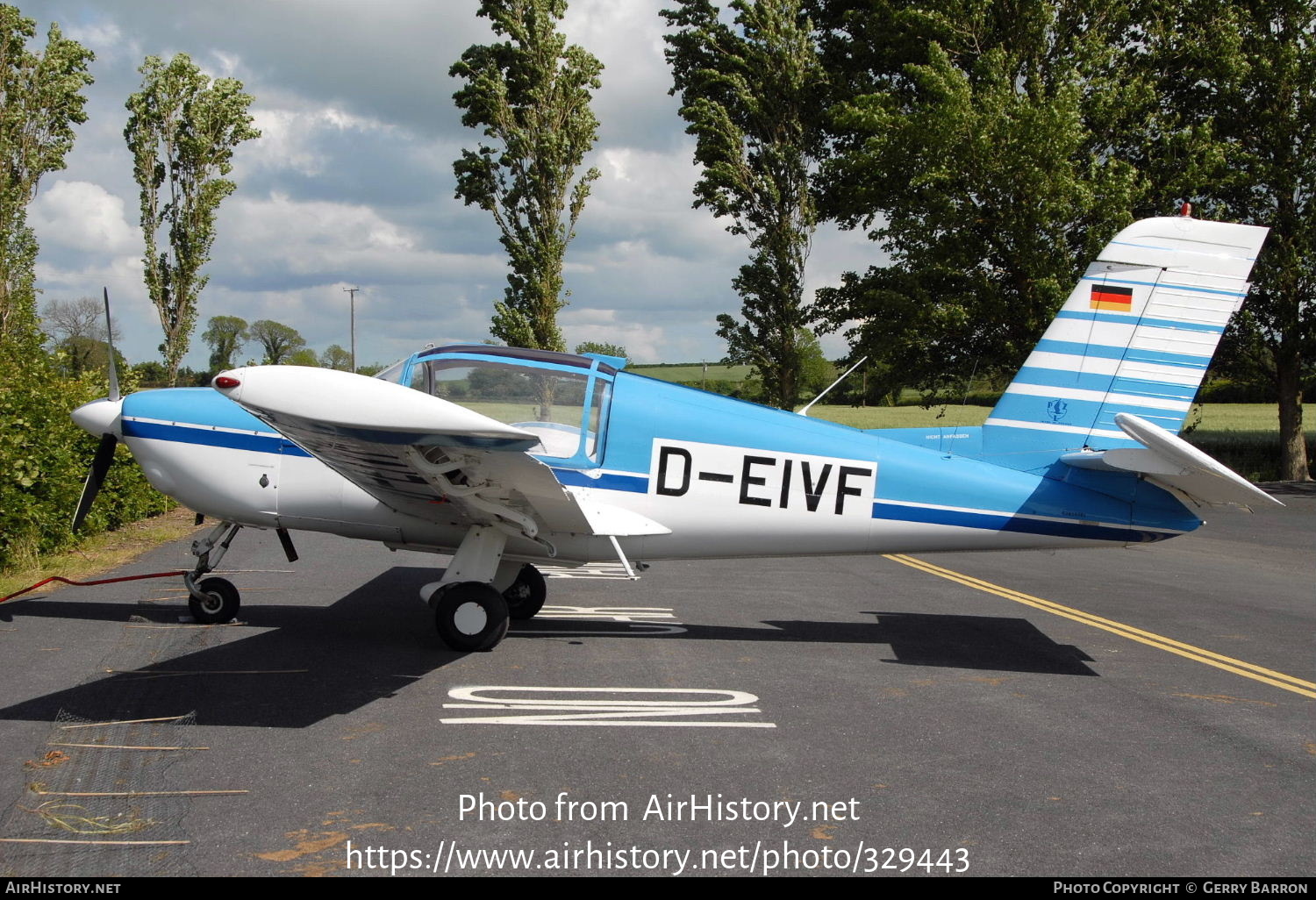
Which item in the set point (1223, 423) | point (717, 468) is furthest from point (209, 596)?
point (1223, 423)

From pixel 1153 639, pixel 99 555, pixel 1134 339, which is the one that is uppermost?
pixel 1134 339

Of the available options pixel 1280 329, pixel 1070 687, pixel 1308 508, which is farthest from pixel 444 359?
pixel 1280 329

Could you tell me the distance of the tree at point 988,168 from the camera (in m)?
24.0

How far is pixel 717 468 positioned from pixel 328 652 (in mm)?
3342

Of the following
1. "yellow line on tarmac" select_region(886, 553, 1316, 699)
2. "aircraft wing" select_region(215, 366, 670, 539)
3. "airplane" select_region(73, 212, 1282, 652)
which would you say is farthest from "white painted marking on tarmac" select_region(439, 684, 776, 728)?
"yellow line on tarmac" select_region(886, 553, 1316, 699)

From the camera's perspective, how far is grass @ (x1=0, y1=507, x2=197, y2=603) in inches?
380

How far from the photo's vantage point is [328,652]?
23.0 ft

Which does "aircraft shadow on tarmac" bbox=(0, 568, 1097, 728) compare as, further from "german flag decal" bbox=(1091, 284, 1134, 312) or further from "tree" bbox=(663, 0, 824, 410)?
"tree" bbox=(663, 0, 824, 410)

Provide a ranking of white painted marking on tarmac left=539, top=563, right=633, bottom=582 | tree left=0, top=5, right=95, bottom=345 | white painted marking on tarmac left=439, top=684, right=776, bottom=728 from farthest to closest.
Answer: tree left=0, top=5, right=95, bottom=345 → white painted marking on tarmac left=539, top=563, right=633, bottom=582 → white painted marking on tarmac left=439, top=684, right=776, bottom=728

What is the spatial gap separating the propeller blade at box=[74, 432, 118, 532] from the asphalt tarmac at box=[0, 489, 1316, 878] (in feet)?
3.00

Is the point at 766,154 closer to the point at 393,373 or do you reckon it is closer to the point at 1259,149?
the point at 1259,149

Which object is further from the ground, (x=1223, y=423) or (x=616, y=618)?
(x=1223, y=423)

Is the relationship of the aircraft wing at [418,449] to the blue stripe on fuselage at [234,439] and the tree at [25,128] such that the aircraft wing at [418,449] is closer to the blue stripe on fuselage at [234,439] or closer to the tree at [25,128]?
the blue stripe on fuselage at [234,439]

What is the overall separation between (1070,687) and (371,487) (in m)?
5.46
